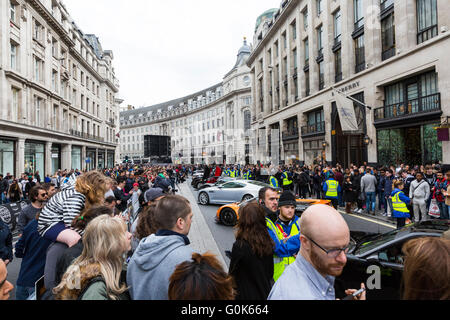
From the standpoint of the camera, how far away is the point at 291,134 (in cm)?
3344

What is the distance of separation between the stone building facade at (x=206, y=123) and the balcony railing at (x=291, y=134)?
62.3 ft

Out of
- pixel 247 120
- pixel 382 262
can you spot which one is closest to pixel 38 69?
pixel 382 262

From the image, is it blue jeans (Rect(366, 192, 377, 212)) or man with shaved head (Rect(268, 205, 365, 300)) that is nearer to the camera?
man with shaved head (Rect(268, 205, 365, 300))

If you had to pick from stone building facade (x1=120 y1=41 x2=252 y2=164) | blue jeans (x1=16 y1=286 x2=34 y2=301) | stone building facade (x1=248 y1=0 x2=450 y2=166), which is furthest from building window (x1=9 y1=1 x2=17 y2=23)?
blue jeans (x1=16 y1=286 x2=34 y2=301)

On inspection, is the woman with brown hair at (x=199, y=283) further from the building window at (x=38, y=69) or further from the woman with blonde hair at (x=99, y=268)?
the building window at (x=38, y=69)

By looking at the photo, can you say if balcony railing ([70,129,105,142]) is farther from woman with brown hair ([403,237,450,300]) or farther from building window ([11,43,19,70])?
woman with brown hair ([403,237,450,300])

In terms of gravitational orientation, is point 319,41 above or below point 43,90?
above

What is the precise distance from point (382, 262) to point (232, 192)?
975 cm

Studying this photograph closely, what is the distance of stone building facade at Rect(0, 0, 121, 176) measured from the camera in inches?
811

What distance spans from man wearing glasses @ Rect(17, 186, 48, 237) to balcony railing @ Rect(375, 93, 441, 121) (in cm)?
1760

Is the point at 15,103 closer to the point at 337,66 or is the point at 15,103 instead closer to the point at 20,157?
the point at 20,157

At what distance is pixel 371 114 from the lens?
63.6ft

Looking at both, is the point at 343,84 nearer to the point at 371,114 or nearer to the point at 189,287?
the point at 371,114
